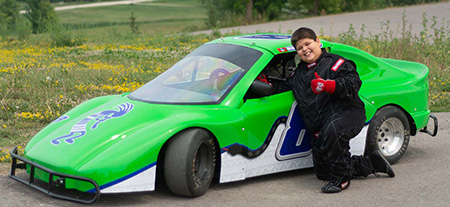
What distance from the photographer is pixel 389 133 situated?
21.1ft

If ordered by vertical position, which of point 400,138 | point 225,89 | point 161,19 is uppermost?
point 225,89

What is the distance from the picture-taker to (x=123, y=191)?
4832 mm

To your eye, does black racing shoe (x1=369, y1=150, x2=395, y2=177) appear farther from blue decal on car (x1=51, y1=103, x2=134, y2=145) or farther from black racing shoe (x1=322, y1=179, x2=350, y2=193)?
blue decal on car (x1=51, y1=103, x2=134, y2=145)

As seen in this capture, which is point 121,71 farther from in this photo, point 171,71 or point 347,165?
point 347,165

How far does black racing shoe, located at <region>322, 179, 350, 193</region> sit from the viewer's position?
544 cm

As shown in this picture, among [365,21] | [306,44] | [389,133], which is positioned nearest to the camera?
[306,44]

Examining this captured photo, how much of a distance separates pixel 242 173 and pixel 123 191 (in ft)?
3.78

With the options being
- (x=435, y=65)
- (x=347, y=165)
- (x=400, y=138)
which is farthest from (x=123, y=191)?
(x=435, y=65)

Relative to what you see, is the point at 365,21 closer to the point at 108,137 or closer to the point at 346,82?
the point at 346,82

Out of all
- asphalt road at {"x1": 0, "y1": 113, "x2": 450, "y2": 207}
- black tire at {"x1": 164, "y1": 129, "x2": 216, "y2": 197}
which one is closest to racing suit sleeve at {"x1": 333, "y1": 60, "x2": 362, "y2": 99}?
asphalt road at {"x1": 0, "y1": 113, "x2": 450, "y2": 207}

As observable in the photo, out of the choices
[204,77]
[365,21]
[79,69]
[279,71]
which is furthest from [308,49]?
[365,21]

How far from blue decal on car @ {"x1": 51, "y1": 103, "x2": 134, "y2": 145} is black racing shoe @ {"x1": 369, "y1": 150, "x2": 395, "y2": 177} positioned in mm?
2345

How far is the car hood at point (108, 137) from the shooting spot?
15.9 ft

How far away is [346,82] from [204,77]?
4.41 feet
